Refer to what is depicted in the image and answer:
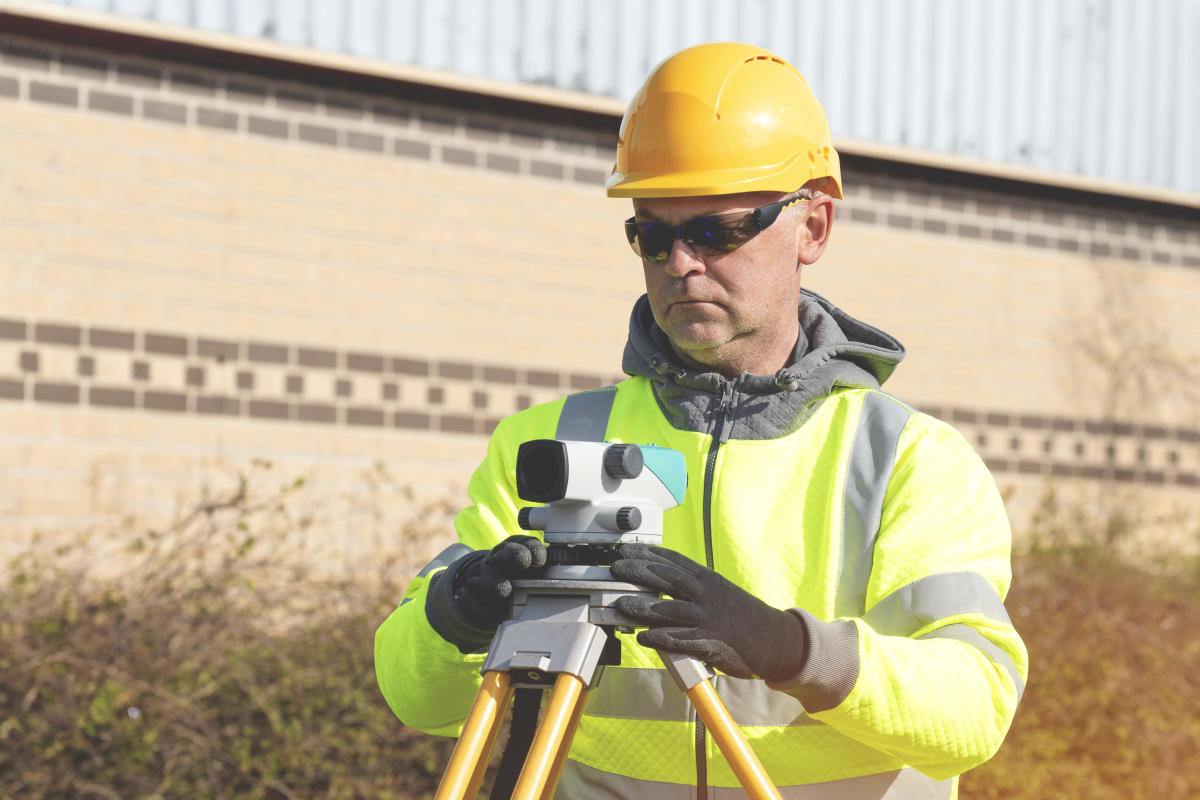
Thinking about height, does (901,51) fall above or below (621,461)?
above

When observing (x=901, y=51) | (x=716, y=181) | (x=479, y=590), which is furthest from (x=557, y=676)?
(x=901, y=51)

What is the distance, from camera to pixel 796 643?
1.81 m

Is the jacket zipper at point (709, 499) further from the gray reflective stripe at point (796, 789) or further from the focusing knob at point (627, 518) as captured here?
the focusing knob at point (627, 518)

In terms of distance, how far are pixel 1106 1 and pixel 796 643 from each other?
8.27 metres

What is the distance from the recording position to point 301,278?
6504 mm

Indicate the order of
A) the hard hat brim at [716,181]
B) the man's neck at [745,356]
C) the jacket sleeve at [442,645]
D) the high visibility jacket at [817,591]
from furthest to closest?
the man's neck at [745,356] → the hard hat brim at [716,181] → the jacket sleeve at [442,645] → the high visibility jacket at [817,591]

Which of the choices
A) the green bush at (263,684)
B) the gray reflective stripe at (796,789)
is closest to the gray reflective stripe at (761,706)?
the gray reflective stripe at (796,789)

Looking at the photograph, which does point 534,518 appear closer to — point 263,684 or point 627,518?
point 627,518

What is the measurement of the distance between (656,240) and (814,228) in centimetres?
40

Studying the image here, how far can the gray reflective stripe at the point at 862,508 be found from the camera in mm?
2162

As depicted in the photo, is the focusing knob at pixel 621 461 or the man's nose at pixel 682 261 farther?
the man's nose at pixel 682 261

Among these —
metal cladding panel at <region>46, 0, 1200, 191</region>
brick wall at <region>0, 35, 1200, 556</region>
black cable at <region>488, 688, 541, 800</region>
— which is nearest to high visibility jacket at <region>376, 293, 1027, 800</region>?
black cable at <region>488, 688, 541, 800</region>

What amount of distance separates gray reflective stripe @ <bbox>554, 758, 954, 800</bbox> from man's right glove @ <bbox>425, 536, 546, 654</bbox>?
1.37 ft

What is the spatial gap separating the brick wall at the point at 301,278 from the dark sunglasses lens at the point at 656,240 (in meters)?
4.40
